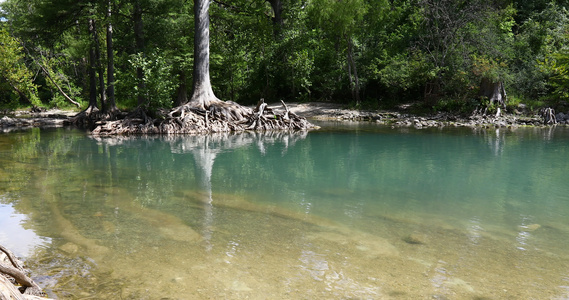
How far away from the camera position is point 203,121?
1756 cm

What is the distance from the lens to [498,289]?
3805 mm

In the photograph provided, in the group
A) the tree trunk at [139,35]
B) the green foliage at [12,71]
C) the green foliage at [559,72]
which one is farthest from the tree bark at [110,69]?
the green foliage at [559,72]

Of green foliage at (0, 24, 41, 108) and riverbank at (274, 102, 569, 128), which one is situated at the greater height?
green foliage at (0, 24, 41, 108)

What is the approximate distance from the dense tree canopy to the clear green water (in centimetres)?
1012

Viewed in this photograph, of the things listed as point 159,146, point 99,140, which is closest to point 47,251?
point 159,146

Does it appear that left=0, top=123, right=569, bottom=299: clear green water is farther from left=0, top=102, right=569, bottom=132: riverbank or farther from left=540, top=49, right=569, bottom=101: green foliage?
left=540, top=49, right=569, bottom=101: green foliage

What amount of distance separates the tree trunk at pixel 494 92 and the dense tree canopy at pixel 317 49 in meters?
0.15

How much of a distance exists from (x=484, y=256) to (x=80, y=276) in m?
3.93

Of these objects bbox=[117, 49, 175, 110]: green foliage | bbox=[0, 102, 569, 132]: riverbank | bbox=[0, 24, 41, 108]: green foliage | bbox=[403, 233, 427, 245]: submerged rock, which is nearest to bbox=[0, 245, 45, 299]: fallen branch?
bbox=[403, 233, 427, 245]: submerged rock

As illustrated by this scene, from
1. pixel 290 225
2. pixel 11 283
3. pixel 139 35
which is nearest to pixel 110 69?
pixel 139 35

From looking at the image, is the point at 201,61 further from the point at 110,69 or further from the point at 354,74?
the point at 354,74

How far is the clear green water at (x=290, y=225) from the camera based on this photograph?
392cm

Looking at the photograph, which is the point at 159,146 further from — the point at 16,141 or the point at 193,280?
the point at 193,280

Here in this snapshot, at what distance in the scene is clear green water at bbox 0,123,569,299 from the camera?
392 centimetres
